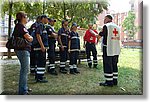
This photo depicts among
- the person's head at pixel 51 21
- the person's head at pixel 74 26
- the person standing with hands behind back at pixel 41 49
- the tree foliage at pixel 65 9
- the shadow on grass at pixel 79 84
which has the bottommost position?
the shadow on grass at pixel 79 84

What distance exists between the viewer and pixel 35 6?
8.07ft

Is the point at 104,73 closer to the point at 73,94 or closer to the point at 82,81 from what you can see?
the point at 82,81

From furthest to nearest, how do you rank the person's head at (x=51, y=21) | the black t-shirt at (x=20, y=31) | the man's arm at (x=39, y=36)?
the person's head at (x=51, y=21) < the man's arm at (x=39, y=36) < the black t-shirt at (x=20, y=31)

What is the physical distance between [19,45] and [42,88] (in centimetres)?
54

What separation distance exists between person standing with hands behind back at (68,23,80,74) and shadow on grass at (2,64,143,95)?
10 cm

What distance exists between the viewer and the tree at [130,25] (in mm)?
2438

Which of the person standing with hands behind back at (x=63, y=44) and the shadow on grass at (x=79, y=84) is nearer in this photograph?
the shadow on grass at (x=79, y=84)

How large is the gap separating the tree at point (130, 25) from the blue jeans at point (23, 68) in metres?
1.08

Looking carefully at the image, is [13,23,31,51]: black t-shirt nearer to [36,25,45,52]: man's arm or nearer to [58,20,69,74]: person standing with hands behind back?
[36,25,45,52]: man's arm

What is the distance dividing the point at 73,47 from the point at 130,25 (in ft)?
2.22

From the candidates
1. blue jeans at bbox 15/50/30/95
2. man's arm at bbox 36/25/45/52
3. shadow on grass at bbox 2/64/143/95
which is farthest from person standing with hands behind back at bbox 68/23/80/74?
blue jeans at bbox 15/50/30/95

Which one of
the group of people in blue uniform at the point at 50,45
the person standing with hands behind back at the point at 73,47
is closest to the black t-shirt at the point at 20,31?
the group of people in blue uniform at the point at 50,45

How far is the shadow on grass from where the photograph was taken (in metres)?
2.39

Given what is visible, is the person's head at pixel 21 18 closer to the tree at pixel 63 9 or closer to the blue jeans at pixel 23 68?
the tree at pixel 63 9
